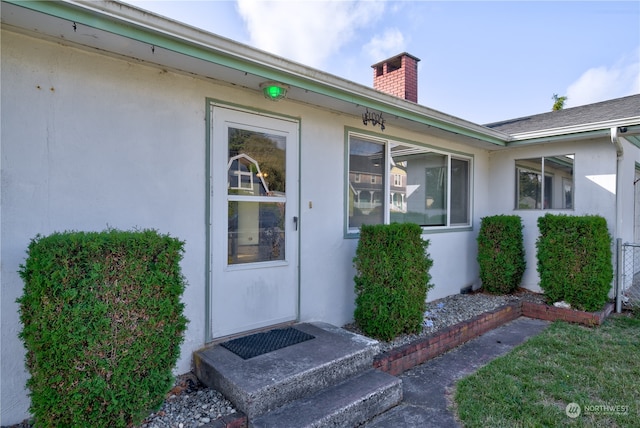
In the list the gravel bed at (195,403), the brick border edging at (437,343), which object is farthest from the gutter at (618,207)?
the gravel bed at (195,403)

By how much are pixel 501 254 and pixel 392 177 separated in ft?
8.17

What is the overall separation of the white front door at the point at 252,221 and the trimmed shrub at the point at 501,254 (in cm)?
380

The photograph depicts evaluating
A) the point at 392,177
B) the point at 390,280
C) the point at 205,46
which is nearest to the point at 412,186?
the point at 392,177

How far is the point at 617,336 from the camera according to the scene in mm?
4293

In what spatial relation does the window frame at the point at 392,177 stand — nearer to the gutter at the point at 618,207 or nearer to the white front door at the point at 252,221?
the white front door at the point at 252,221

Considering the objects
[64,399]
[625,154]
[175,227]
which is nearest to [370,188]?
[175,227]

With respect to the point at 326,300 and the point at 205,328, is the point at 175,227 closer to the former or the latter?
the point at 205,328

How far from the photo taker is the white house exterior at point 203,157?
2355 mm

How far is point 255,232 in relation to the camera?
3.56 meters

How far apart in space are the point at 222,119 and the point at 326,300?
2332 millimetres
